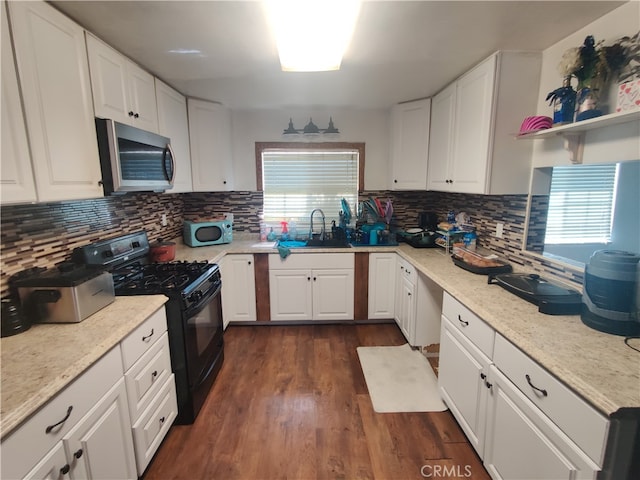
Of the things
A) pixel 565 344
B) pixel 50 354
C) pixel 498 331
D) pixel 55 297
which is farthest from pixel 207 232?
pixel 565 344

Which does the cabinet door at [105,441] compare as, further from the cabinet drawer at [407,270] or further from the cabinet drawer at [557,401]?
the cabinet drawer at [407,270]

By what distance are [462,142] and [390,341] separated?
6.15 feet

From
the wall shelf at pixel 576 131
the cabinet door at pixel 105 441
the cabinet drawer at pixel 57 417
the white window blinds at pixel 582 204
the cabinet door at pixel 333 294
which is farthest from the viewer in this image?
the cabinet door at pixel 333 294

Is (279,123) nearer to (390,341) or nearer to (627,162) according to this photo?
(390,341)

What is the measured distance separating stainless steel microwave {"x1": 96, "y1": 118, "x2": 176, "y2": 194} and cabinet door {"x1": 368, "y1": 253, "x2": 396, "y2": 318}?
1979 mm

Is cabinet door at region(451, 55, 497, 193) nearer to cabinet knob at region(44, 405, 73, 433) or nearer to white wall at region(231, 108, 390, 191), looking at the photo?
white wall at region(231, 108, 390, 191)

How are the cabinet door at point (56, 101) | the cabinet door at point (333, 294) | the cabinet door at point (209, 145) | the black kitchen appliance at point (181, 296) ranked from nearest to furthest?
the cabinet door at point (56, 101) < the black kitchen appliance at point (181, 296) < the cabinet door at point (209, 145) < the cabinet door at point (333, 294)

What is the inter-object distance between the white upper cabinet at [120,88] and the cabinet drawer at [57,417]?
1310 millimetres

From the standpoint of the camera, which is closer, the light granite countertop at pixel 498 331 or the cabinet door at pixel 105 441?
the light granite countertop at pixel 498 331

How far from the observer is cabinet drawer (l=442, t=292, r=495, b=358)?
146cm

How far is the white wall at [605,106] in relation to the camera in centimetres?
137

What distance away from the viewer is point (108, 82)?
1.72m

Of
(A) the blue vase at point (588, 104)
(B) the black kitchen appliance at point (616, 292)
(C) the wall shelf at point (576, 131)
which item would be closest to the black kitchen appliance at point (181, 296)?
(B) the black kitchen appliance at point (616, 292)

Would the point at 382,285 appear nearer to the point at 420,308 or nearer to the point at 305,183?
the point at 420,308
